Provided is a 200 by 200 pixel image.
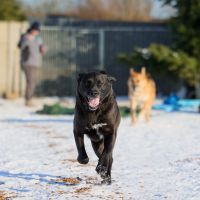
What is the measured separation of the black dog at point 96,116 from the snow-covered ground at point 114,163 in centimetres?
28

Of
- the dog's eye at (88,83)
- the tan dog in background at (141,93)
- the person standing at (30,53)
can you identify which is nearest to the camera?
the dog's eye at (88,83)

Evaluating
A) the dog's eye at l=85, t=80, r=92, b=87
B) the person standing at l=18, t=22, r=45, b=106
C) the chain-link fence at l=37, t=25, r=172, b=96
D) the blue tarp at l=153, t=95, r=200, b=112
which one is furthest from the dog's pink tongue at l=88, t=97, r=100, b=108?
the chain-link fence at l=37, t=25, r=172, b=96

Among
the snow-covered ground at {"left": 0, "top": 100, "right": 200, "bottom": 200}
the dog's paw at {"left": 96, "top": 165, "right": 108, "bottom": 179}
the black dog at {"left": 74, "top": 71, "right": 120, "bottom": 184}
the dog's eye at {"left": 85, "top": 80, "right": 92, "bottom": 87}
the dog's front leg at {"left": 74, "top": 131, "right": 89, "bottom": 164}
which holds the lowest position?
the snow-covered ground at {"left": 0, "top": 100, "right": 200, "bottom": 200}

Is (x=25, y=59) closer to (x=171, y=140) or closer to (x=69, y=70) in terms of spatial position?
(x=69, y=70)

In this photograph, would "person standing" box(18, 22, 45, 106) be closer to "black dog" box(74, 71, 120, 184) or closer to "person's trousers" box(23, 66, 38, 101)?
"person's trousers" box(23, 66, 38, 101)

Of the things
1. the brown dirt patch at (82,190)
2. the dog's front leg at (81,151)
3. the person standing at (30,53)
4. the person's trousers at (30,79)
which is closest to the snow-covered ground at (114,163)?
the brown dirt patch at (82,190)

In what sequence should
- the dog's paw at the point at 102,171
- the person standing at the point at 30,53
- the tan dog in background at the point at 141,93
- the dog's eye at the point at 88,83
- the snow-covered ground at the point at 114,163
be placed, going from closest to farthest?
1. the snow-covered ground at the point at 114,163
2. the dog's paw at the point at 102,171
3. the dog's eye at the point at 88,83
4. the tan dog in background at the point at 141,93
5. the person standing at the point at 30,53

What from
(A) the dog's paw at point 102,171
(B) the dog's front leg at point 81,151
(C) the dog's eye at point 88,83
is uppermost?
(C) the dog's eye at point 88,83

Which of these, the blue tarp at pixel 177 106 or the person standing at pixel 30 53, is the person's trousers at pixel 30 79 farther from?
the blue tarp at pixel 177 106

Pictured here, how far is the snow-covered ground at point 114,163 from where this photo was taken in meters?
5.75

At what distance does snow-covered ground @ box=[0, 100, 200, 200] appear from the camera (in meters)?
5.75

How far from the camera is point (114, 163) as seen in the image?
24.2ft

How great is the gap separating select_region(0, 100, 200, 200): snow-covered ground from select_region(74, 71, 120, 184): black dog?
0.92 ft

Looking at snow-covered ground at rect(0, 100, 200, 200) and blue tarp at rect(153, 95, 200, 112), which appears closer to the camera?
snow-covered ground at rect(0, 100, 200, 200)
